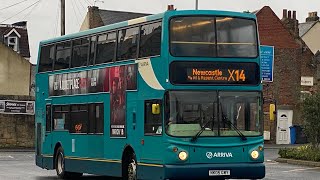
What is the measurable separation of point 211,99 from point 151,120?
152 centimetres

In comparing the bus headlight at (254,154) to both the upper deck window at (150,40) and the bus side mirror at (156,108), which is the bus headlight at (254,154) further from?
the upper deck window at (150,40)

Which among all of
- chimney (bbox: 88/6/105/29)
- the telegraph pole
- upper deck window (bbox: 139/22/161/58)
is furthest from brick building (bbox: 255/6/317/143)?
upper deck window (bbox: 139/22/161/58)

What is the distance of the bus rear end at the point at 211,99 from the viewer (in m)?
17.4

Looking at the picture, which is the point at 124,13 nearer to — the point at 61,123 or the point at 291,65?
the point at 291,65

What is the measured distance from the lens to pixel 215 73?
58.5 feet

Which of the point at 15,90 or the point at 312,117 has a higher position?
the point at 15,90

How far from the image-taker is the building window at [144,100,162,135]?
58.0 ft

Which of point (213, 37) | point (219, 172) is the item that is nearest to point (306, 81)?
point (213, 37)

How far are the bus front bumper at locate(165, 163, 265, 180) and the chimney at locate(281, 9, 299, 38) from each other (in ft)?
137

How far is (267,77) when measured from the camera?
49.2 metres

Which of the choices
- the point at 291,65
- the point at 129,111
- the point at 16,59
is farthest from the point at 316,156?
the point at 16,59

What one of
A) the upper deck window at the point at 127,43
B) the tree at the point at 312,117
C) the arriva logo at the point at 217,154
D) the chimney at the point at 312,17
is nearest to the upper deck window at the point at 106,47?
the upper deck window at the point at 127,43

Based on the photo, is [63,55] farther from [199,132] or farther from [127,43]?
[199,132]

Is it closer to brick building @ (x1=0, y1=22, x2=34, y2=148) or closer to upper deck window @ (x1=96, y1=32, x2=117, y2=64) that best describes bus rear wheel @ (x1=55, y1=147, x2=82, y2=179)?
upper deck window @ (x1=96, y1=32, x2=117, y2=64)
